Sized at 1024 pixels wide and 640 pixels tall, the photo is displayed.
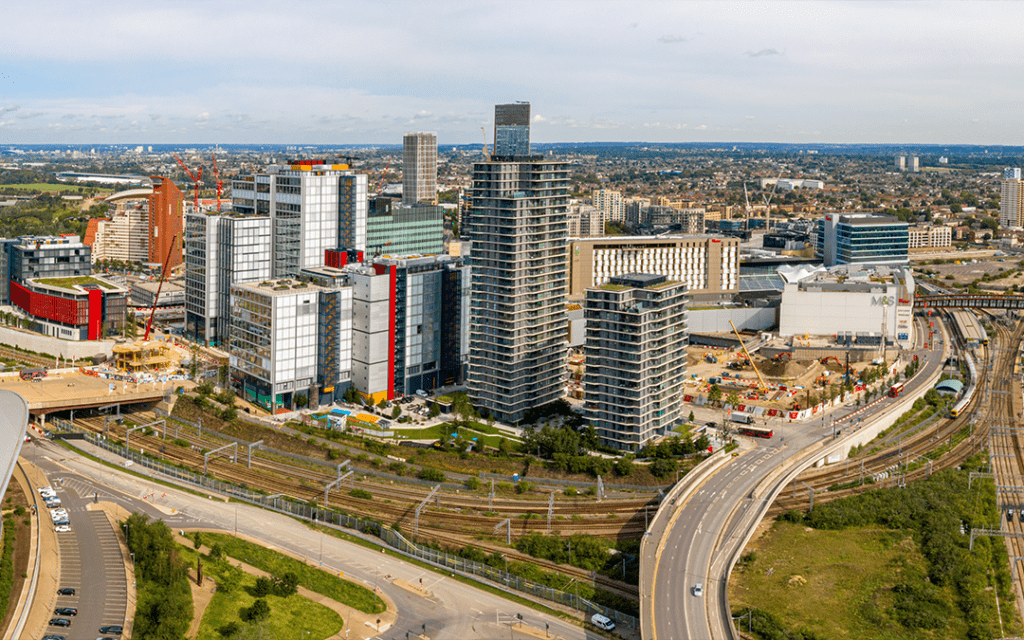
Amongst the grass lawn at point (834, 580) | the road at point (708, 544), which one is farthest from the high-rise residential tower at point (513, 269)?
the grass lawn at point (834, 580)

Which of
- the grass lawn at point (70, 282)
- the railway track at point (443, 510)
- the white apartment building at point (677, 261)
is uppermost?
the white apartment building at point (677, 261)

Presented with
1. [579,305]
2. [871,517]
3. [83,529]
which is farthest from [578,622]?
[579,305]

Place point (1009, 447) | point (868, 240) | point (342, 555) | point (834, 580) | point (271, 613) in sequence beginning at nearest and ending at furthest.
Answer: point (271, 613)
point (834, 580)
point (342, 555)
point (1009, 447)
point (868, 240)

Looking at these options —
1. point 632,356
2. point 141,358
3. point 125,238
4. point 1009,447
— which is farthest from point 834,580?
point 125,238

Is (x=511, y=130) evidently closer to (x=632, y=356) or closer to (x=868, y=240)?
(x=632, y=356)

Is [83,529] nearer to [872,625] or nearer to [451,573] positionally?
[451,573]

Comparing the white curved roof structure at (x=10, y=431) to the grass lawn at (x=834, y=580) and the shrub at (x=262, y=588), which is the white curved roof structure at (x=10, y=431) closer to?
the shrub at (x=262, y=588)
